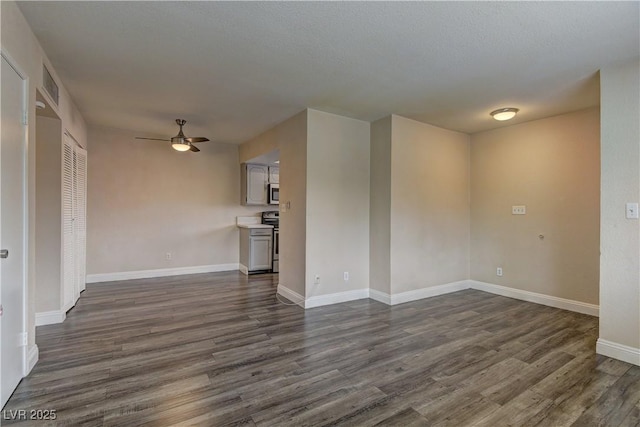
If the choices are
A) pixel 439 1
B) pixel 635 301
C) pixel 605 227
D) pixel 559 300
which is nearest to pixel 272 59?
pixel 439 1

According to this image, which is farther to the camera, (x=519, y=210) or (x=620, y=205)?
(x=519, y=210)

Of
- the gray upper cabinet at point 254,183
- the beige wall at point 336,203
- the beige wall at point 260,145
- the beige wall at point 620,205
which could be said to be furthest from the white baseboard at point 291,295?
the beige wall at point 620,205

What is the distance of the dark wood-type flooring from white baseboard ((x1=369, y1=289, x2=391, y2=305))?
0.20m

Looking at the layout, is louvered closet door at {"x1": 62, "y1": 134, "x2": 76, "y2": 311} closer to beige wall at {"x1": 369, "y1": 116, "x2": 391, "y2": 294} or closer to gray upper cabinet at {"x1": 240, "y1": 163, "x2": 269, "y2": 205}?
gray upper cabinet at {"x1": 240, "y1": 163, "x2": 269, "y2": 205}

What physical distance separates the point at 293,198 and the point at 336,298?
150cm

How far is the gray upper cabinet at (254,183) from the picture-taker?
633cm

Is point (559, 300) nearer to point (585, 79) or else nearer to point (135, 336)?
point (585, 79)

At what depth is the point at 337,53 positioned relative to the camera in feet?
8.38

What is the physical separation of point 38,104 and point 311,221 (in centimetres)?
295

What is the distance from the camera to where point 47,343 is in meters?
2.84

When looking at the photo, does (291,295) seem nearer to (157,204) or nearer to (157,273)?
(157,273)

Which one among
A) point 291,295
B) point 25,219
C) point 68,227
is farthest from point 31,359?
point 291,295

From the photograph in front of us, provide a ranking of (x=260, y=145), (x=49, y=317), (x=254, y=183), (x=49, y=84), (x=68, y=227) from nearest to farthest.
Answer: (x=49, y=84)
(x=49, y=317)
(x=68, y=227)
(x=260, y=145)
(x=254, y=183)

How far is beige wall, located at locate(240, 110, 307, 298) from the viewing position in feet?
13.3
